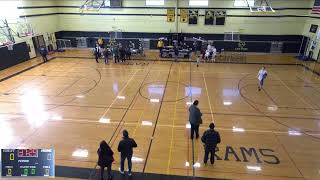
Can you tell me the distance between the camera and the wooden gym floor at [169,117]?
7.53 m

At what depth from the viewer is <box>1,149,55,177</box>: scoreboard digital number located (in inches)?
178

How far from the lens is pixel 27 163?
4.54 metres

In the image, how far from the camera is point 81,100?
468 inches

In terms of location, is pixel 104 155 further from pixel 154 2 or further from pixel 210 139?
pixel 154 2

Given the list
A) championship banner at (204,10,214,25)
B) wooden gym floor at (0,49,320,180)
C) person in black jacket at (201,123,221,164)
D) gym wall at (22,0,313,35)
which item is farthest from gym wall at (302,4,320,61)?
person in black jacket at (201,123,221,164)

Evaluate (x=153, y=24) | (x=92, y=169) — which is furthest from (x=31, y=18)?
(x=92, y=169)

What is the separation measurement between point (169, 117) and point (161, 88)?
351cm

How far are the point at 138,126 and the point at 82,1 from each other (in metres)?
18.0

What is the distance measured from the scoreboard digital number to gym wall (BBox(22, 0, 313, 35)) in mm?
18707

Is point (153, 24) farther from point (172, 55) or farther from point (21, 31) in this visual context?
point (21, 31)

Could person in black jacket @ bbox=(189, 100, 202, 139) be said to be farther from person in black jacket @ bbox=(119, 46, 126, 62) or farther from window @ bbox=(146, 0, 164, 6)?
window @ bbox=(146, 0, 164, 6)

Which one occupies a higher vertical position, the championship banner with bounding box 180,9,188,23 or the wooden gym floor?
the championship banner with bounding box 180,9,188,23

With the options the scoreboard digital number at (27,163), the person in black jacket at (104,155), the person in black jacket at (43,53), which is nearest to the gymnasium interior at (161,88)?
the scoreboard digital number at (27,163)

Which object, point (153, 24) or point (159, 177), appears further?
point (153, 24)
